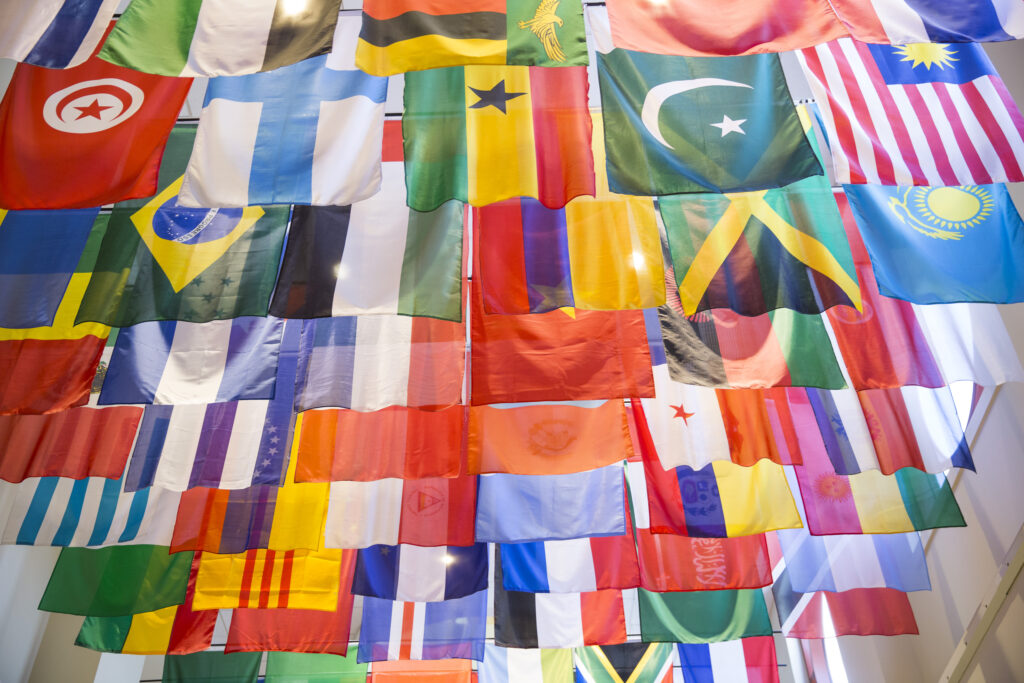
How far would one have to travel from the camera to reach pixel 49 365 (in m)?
5.88

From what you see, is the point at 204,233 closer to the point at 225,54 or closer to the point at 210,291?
the point at 210,291

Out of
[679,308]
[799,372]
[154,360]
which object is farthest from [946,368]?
[154,360]

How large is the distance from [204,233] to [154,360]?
1215 mm

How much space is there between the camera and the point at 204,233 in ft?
20.1

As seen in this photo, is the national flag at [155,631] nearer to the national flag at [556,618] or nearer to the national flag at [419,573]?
the national flag at [419,573]

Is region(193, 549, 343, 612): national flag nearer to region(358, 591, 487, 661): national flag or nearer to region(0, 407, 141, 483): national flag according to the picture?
region(358, 591, 487, 661): national flag

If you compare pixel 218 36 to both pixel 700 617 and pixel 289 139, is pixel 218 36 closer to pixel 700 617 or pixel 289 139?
pixel 289 139

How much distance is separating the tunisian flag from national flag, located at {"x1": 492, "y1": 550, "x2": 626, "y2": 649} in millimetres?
5775

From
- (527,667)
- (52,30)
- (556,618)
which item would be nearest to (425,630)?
(556,618)

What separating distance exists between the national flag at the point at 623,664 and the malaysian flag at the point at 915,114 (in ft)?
24.7

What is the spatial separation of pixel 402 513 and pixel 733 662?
18.5 feet

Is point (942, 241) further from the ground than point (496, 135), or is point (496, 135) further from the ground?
point (496, 135)

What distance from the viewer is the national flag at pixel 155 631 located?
8.59 meters

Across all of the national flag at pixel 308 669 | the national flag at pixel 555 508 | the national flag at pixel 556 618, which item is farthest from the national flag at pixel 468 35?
the national flag at pixel 308 669
